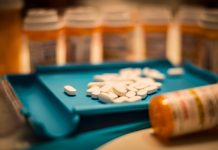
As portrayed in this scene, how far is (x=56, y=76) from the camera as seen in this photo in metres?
0.67

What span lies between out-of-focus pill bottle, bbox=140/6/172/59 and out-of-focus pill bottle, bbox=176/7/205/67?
4cm

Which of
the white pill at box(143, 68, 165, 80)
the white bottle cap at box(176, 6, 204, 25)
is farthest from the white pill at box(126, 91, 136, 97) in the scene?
the white bottle cap at box(176, 6, 204, 25)

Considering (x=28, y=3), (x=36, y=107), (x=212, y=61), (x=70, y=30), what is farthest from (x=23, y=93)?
(x=212, y=61)

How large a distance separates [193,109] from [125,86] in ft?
0.51

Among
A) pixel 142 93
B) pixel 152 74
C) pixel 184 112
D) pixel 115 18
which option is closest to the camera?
pixel 184 112

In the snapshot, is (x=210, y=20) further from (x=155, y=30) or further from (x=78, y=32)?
(x=78, y=32)

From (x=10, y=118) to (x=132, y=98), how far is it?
186 millimetres

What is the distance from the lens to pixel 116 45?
79cm

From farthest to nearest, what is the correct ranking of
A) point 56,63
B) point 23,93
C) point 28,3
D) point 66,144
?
point 28,3 → point 56,63 → point 23,93 → point 66,144

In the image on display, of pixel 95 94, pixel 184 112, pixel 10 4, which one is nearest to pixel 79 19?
pixel 10 4

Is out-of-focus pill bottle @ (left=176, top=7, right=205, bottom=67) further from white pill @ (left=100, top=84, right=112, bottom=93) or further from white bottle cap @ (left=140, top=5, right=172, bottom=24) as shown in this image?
white pill @ (left=100, top=84, right=112, bottom=93)

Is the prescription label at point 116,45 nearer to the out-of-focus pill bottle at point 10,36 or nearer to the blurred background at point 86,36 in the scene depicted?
the blurred background at point 86,36

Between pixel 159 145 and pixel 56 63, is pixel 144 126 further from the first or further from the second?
pixel 56 63

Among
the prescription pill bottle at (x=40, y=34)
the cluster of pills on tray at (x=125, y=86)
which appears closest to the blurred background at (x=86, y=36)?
the prescription pill bottle at (x=40, y=34)
